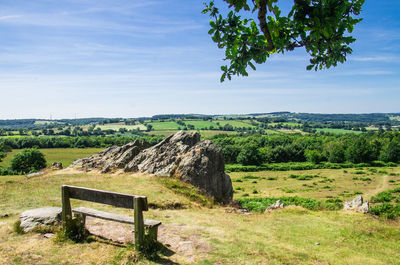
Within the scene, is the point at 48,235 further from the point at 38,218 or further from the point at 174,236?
the point at 174,236

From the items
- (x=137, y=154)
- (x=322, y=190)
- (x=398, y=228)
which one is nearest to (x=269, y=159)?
(x=322, y=190)

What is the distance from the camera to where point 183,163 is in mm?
20703

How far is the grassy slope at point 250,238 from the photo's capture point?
738 centimetres

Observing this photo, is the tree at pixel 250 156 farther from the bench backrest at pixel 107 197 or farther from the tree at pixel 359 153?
the bench backrest at pixel 107 197

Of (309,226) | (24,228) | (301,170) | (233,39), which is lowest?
(301,170)

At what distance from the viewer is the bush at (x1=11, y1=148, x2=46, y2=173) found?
62406mm

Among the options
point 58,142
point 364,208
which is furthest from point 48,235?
point 58,142

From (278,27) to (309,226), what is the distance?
961 centimetres

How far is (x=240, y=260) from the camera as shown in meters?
7.44

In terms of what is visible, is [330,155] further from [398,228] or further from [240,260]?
[240,260]

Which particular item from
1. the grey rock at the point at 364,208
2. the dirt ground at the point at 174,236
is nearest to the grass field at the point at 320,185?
the grey rock at the point at 364,208

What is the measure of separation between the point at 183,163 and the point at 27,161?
191 feet

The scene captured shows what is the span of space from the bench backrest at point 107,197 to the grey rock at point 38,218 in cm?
169

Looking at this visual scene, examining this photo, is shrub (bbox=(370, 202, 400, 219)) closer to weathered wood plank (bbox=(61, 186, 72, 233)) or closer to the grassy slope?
the grassy slope
